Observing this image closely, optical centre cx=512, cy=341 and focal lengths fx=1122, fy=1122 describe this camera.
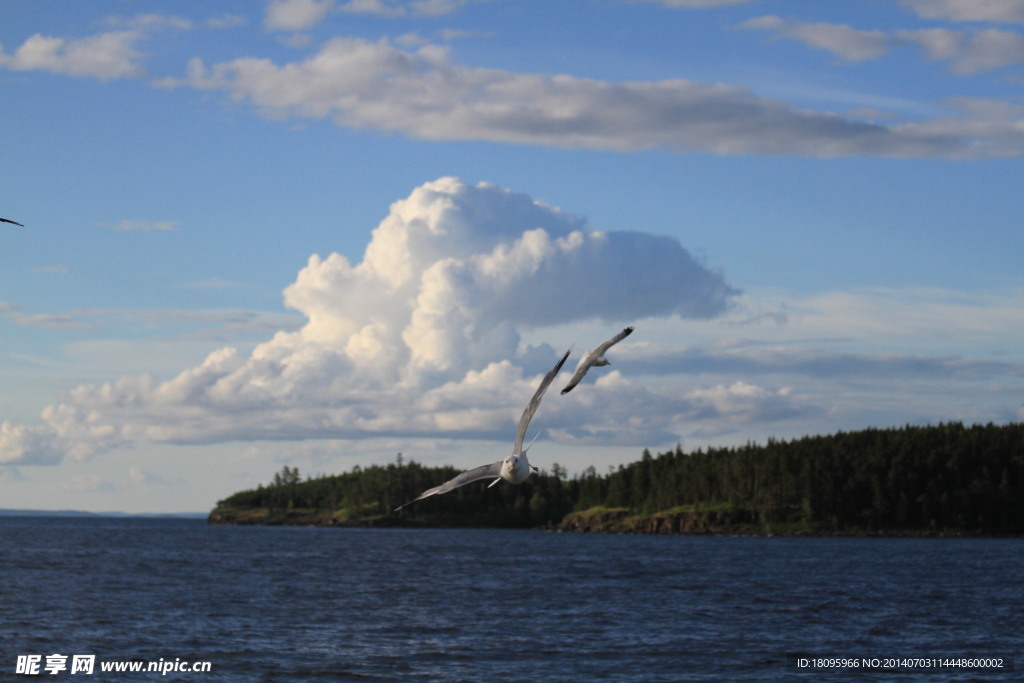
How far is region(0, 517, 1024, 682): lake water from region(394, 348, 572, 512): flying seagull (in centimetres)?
4880

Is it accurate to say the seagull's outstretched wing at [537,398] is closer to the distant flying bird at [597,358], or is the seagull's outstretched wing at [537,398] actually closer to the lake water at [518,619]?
the distant flying bird at [597,358]

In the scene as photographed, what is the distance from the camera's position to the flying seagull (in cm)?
1054

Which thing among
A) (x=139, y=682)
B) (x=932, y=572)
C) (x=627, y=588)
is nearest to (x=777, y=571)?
(x=932, y=572)

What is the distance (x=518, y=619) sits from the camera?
84625 mm

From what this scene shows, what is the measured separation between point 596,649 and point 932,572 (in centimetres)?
8126

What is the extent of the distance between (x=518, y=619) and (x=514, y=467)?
251 ft

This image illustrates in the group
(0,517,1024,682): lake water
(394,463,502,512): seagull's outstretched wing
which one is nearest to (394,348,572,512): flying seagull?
(394,463,502,512): seagull's outstretched wing

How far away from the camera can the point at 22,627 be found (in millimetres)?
76562

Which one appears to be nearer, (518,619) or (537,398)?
(537,398)

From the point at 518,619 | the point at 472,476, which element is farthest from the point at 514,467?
the point at 518,619

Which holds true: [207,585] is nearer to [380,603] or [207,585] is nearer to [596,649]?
[380,603]

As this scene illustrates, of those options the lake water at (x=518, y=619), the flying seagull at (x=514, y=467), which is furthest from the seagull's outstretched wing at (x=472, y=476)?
the lake water at (x=518, y=619)

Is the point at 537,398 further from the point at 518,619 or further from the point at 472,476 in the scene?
the point at 518,619

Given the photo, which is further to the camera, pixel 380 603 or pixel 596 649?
pixel 380 603
